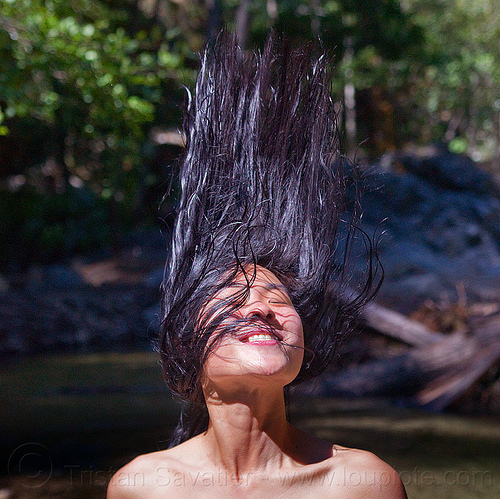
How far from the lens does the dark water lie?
3.93m

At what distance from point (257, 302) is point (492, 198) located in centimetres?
1429

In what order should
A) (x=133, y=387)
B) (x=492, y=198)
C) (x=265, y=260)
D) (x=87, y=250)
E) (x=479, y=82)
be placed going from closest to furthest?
(x=265, y=260), (x=133, y=387), (x=492, y=198), (x=87, y=250), (x=479, y=82)

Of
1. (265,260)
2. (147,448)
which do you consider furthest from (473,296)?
(265,260)

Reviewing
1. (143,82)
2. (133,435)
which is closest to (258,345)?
(143,82)

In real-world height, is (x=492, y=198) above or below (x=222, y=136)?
below

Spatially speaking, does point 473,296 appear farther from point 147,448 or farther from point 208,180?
point 208,180

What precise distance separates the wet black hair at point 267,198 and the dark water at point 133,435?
159cm

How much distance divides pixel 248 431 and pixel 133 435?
12.3ft

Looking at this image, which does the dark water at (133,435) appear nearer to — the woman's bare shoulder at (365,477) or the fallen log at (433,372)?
the fallen log at (433,372)

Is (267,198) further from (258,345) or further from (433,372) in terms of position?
(433,372)

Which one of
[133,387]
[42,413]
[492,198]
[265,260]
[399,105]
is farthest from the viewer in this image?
[399,105]

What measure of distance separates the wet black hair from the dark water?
5.23 ft

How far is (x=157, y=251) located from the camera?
52.3 ft

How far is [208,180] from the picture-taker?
180cm
